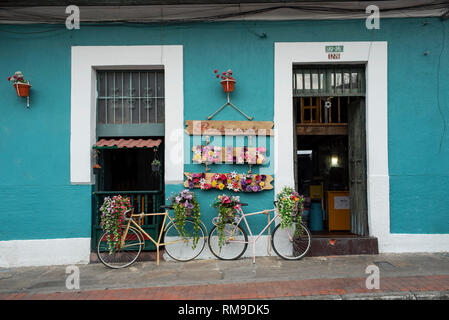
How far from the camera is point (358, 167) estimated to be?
6637 millimetres

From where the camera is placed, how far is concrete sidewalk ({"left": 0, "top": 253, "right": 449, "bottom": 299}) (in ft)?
14.1

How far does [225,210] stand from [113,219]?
2089 millimetres

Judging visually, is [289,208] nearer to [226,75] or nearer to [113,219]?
[226,75]

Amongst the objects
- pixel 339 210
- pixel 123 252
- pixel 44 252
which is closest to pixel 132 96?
pixel 123 252

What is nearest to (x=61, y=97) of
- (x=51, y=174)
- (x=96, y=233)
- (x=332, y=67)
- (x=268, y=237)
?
(x=51, y=174)

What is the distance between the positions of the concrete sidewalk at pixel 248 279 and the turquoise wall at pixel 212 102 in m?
0.85

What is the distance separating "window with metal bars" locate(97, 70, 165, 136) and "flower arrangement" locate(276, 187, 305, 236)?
3.01 metres

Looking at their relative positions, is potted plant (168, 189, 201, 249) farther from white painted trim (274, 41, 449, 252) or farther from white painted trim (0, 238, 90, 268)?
white painted trim (0, 238, 90, 268)

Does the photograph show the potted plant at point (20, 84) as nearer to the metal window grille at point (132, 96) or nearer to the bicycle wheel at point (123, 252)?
the metal window grille at point (132, 96)

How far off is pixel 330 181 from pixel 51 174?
6818 mm

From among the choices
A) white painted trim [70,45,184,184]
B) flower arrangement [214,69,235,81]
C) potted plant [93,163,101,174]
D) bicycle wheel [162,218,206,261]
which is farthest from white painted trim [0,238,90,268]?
flower arrangement [214,69,235,81]

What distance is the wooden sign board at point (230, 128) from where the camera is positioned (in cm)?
620

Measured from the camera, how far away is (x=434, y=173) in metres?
6.21
